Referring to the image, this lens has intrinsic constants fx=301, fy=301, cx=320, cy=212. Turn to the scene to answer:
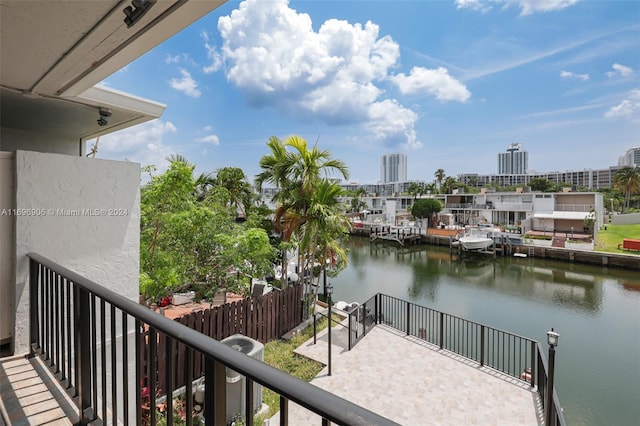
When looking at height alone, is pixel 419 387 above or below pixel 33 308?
below

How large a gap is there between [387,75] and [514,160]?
109 m

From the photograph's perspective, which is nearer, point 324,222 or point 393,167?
point 324,222

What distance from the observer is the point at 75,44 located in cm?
180

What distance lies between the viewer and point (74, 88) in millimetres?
2471

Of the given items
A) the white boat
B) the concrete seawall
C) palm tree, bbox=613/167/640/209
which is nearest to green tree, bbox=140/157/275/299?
the white boat

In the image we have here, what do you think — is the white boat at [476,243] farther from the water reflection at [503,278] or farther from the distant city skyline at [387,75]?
the distant city skyline at [387,75]

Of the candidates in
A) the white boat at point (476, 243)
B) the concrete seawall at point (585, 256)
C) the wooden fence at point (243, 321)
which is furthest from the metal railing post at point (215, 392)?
the concrete seawall at point (585, 256)

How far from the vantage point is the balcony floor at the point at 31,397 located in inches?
59.7

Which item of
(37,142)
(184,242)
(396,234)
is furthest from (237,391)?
(396,234)

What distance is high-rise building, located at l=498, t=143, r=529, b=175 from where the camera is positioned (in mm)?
102631

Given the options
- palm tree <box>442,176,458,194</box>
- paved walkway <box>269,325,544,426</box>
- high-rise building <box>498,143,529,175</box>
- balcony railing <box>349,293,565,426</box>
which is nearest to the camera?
paved walkway <box>269,325,544,426</box>

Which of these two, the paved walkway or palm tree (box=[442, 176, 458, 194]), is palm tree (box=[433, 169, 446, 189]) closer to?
palm tree (box=[442, 176, 458, 194])

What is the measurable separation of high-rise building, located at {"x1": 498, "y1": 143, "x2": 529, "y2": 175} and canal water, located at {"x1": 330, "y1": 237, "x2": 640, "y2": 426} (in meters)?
98.6

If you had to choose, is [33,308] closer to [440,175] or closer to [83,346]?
[83,346]
